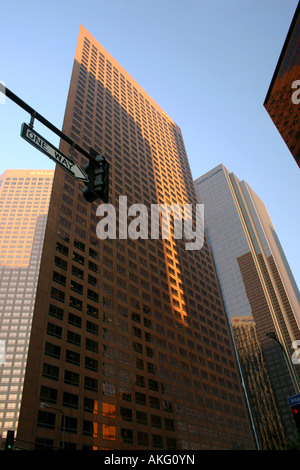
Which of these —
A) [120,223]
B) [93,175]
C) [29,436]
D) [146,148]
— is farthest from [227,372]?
[93,175]

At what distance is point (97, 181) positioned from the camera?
726 cm

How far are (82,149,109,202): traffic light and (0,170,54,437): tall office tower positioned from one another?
14082cm

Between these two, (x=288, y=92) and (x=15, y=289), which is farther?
(x=15, y=289)

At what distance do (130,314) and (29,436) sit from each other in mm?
30655

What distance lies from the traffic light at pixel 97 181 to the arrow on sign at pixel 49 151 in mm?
166

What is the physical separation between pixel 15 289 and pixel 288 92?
139 metres

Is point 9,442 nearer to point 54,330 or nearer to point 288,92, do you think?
point 54,330

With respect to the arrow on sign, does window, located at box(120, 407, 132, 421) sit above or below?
above

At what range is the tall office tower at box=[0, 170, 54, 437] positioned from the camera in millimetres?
137375

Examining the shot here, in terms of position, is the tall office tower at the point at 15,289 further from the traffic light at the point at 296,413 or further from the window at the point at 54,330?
the traffic light at the point at 296,413

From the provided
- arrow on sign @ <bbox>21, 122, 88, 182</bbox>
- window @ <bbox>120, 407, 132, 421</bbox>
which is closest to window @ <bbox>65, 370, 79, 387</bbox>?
window @ <bbox>120, 407, 132, 421</bbox>

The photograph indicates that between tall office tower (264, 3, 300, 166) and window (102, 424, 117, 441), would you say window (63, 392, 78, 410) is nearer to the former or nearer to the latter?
window (102, 424, 117, 441)

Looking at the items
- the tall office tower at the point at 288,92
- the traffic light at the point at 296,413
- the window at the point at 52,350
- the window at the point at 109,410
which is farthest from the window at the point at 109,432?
the tall office tower at the point at 288,92

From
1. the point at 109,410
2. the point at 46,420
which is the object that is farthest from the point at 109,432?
the point at 46,420
